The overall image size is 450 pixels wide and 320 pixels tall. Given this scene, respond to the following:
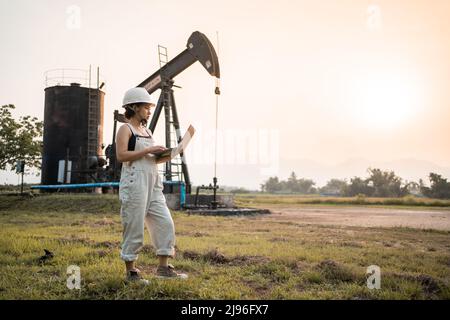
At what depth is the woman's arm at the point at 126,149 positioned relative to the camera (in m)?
3.44

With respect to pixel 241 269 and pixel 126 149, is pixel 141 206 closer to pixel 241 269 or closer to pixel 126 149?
pixel 126 149

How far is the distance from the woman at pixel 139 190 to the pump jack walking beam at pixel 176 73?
13.1m

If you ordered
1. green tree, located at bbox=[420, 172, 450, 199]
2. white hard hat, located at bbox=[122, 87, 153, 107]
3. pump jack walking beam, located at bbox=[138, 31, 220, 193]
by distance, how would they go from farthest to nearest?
1. green tree, located at bbox=[420, 172, 450, 199]
2. pump jack walking beam, located at bbox=[138, 31, 220, 193]
3. white hard hat, located at bbox=[122, 87, 153, 107]

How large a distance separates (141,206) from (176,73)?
14983 mm

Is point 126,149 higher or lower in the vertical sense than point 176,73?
lower

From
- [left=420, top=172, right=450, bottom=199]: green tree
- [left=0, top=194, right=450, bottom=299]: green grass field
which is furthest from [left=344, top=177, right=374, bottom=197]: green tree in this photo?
[left=0, top=194, right=450, bottom=299]: green grass field

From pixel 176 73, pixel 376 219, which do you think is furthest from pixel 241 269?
pixel 176 73

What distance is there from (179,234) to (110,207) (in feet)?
23.4

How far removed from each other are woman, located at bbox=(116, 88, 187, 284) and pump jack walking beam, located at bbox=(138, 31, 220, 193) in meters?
13.1

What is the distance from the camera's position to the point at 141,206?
3451 mm

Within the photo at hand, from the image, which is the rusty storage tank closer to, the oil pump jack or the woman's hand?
the oil pump jack

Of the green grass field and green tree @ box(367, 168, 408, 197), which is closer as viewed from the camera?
the green grass field

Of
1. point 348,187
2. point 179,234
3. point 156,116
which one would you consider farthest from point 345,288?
point 348,187

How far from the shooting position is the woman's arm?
11.3 feet
